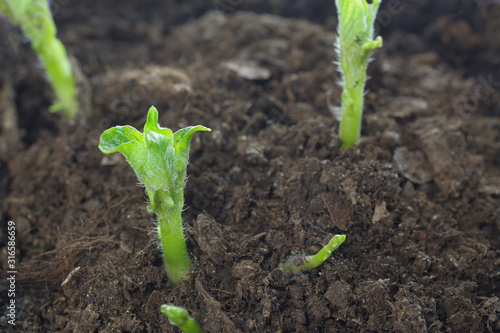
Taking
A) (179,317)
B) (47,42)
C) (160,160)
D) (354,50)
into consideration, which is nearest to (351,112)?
(354,50)

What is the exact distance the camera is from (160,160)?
1132 mm

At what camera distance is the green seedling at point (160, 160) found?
3.66ft

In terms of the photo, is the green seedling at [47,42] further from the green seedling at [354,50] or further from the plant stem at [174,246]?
the green seedling at [354,50]

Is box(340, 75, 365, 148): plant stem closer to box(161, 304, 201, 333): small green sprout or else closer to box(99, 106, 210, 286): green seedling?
box(99, 106, 210, 286): green seedling

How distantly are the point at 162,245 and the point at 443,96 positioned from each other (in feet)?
5.52

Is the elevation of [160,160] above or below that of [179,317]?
above

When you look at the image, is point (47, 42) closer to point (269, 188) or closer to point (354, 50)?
A: point (269, 188)

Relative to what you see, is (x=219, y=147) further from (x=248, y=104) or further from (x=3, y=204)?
(x=3, y=204)

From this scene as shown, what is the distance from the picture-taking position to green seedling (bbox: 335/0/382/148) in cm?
137

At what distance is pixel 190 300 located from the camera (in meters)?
1.29

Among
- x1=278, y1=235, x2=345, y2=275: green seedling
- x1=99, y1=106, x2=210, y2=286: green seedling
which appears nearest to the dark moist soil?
x1=278, y1=235, x2=345, y2=275: green seedling

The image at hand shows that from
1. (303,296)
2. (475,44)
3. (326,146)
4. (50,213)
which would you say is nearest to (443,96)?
(475,44)

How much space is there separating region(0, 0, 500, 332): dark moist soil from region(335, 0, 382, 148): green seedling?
106mm

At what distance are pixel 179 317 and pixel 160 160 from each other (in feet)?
1.41
